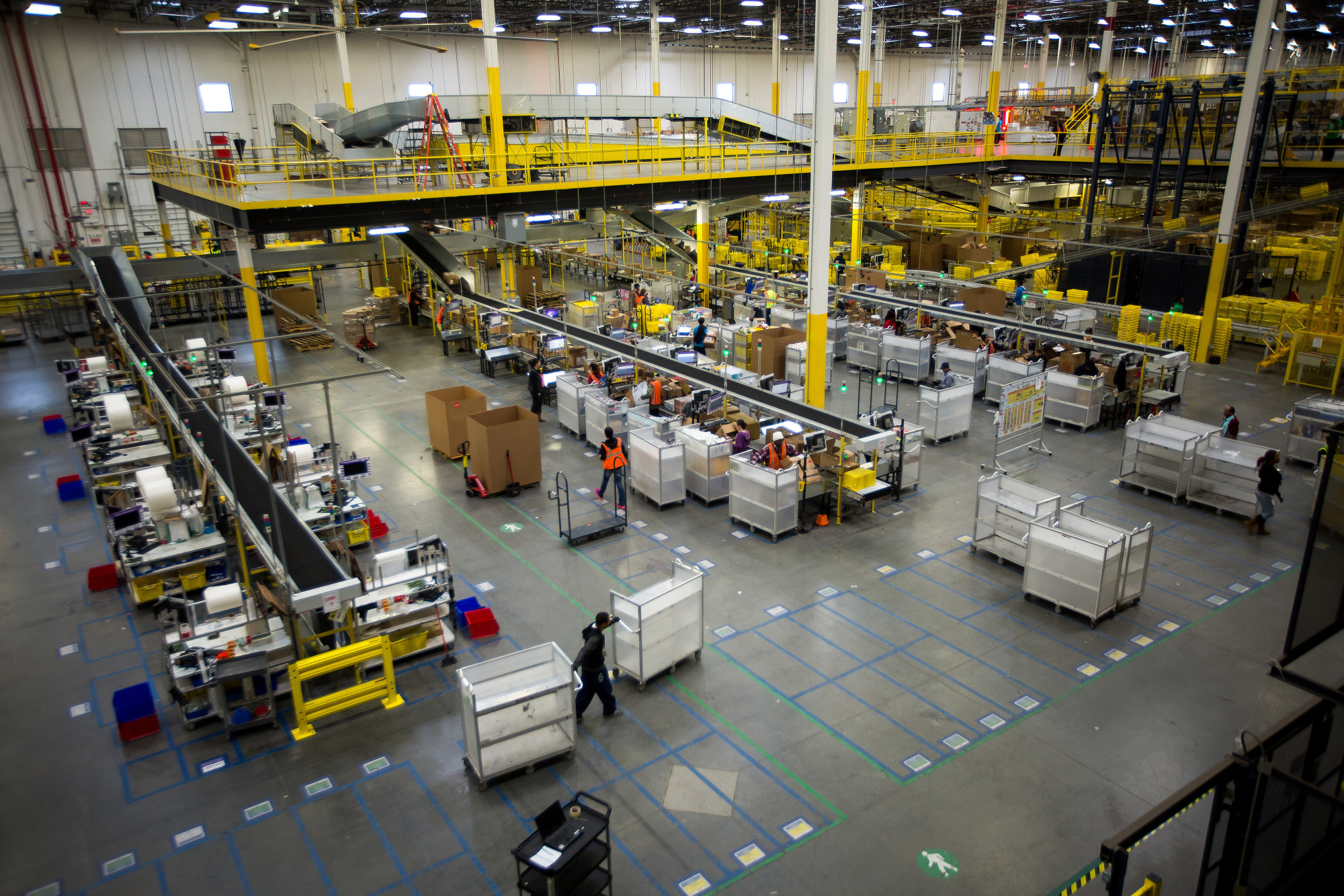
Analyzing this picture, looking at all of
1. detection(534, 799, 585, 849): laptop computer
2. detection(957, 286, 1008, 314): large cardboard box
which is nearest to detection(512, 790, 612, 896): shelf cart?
detection(534, 799, 585, 849): laptop computer

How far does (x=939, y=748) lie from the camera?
8.80m

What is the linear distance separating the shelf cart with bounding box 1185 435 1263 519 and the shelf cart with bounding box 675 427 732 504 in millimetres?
8021

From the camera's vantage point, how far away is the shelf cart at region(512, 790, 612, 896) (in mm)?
6434

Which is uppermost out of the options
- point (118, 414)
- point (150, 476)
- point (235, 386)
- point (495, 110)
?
point (495, 110)

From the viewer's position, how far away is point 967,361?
20.3 metres

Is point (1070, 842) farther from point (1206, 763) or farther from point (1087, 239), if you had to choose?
point (1087, 239)

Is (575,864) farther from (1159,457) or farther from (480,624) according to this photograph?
(1159,457)

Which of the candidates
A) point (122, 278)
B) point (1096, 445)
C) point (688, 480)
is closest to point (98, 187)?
point (122, 278)

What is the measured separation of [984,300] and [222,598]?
22.0 m

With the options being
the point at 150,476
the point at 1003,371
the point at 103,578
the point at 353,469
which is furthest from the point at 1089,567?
the point at 103,578

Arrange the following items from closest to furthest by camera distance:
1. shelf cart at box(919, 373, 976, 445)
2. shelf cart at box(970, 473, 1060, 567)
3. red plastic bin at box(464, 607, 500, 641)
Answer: red plastic bin at box(464, 607, 500, 641) < shelf cart at box(970, 473, 1060, 567) < shelf cart at box(919, 373, 976, 445)

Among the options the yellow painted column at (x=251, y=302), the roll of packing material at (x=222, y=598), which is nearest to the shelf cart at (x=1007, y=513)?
the roll of packing material at (x=222, y=598)

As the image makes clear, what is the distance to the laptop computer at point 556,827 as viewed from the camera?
6613mm

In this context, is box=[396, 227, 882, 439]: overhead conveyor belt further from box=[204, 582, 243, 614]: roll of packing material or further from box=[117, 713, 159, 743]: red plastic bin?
box=[117, 713, 159, 743]: red plastic bin
